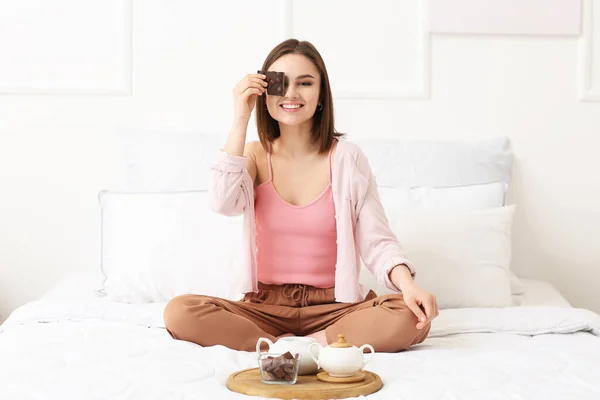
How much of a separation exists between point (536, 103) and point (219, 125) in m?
1.09

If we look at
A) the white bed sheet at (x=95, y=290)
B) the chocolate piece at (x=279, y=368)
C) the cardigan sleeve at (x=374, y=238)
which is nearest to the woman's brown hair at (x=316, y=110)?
the cardigan sleeve at (x=374, y=238)

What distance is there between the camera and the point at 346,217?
220 centimetres

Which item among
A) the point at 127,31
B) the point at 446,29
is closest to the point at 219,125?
the point at 127,31

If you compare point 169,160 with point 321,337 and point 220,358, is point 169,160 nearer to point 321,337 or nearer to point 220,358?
point 321,337

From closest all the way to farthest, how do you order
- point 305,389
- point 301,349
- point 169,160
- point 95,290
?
1. point 305,389
2. point 301,349
3. point 95,290
4. point 169,160

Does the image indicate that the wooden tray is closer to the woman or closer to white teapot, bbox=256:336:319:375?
white teapot, bbox=256:336:319:375

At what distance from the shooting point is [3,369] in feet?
5.44

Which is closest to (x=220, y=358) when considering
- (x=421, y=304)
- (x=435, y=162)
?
(x=421, y=304)

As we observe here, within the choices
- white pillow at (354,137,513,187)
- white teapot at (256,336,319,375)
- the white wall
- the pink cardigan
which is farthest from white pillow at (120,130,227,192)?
white teapot at (256,336,319,375)

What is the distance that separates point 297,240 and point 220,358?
52 cm

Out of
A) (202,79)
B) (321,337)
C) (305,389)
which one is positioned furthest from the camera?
(202,79)

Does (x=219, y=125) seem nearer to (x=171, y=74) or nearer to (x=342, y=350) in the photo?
(x=171, y=74)

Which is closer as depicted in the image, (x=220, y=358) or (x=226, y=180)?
(x=220, y=358)

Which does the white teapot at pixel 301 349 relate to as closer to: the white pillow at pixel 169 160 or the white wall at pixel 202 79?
the white pillow at pixel 169 160
